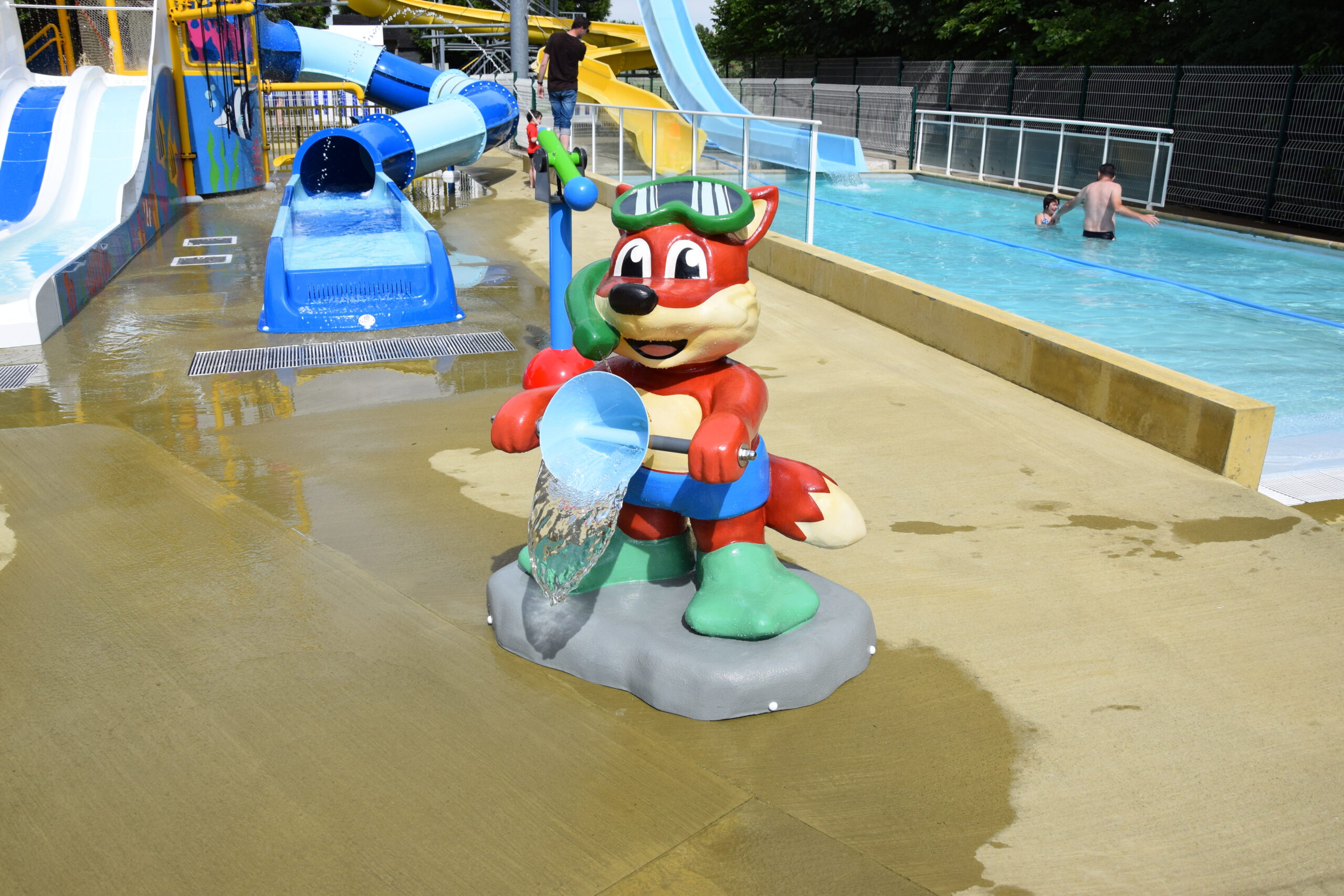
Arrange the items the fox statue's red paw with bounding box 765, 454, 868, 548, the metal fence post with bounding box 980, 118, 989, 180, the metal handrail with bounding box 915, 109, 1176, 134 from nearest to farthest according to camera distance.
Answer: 1. the fox statue's red paw with bounding box 765, 454, 868, 548
2. the metal handrail with bounding box 915, 109, 1176, 134
3. the metal fence post with bounding box 980, 118, 989, 180

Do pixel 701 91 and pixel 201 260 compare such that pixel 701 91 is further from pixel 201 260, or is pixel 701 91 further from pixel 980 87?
pixel 201 260

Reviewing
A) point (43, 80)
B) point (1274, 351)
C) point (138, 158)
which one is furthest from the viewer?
point (43, 80)

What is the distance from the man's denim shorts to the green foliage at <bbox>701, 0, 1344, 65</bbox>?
1143 cm

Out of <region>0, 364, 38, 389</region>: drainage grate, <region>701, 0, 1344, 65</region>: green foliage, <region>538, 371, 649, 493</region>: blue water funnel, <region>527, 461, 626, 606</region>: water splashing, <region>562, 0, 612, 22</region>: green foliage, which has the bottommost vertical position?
<region>0, 364, 38, 389</region>: drainage grate

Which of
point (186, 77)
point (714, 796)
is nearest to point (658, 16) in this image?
point (186, 77)

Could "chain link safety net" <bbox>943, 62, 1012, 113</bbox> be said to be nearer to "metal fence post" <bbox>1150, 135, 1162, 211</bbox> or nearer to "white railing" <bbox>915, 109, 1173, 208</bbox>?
"white railing" <bbox>915, 109, 1173, 208</bbox>

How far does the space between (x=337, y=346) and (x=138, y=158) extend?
18.5 feet

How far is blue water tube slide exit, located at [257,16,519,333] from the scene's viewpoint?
7.96m

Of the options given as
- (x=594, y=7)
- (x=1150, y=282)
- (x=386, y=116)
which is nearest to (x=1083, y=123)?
(x=1150, y=282)

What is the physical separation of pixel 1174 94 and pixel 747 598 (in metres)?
17.3

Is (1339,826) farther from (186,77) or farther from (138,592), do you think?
(186,77)

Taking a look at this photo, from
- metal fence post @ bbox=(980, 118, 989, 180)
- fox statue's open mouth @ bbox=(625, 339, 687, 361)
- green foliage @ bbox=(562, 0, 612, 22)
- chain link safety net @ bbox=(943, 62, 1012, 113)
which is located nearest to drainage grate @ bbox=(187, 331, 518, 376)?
fox statue's open mouth @ bbox=(625, 339, 687, 361)

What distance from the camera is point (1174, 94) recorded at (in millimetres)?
17469

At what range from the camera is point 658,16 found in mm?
25891
